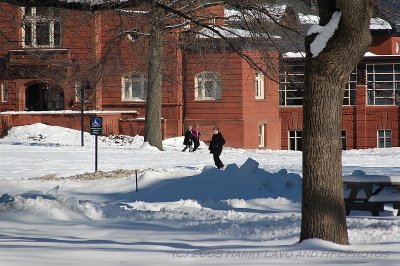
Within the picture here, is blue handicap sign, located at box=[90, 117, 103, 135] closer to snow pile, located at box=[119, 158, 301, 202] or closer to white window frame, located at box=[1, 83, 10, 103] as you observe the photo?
snow pile, located at box=[119, 158, 301, 202]

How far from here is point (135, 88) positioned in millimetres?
47531

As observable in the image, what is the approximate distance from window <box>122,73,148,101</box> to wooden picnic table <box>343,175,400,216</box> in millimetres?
31423

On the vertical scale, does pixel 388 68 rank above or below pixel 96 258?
above

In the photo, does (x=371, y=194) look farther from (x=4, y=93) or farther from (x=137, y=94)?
(x=4, y=93)

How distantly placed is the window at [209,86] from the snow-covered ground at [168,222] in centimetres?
1826

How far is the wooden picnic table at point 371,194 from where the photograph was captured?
1538cm

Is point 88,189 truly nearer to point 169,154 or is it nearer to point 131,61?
point 169,154

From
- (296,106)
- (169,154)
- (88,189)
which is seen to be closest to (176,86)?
(169,154)

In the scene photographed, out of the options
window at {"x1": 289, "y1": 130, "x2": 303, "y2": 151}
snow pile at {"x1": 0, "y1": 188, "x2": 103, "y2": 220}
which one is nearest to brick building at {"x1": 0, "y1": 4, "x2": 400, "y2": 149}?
window at {"x1": 289, "y1": 130, "x2": 303, "y2": 151}

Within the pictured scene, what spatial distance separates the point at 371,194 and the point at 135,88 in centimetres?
3278

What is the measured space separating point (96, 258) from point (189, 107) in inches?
1492

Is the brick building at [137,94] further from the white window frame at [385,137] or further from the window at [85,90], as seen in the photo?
the white window frame at [385,137]

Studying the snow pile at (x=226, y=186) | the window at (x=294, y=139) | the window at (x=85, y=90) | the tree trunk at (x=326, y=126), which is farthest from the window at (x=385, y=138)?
the tree trunk at (x=326, y=126)

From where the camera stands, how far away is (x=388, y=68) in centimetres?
6022
